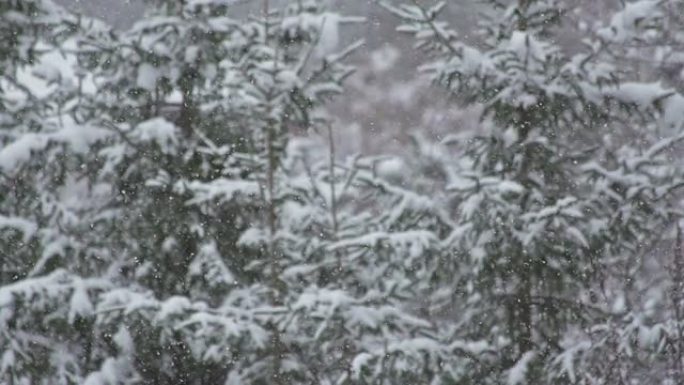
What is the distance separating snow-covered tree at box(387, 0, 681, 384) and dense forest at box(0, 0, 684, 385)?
0.06ft

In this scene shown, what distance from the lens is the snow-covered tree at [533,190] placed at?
6758 mm

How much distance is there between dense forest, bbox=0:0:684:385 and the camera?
22.1 ft

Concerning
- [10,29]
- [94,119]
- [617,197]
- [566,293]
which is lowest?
[566,293]

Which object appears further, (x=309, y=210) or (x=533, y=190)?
(x=533, y=190)

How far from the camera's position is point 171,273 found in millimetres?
7898

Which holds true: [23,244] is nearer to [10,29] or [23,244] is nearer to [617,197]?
[10,29]

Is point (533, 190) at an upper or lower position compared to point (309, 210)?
upper

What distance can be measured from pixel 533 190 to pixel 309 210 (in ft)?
5.69

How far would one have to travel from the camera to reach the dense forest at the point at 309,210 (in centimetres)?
673

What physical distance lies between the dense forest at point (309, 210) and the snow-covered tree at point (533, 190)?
0.02 m

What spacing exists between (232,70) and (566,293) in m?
3.38

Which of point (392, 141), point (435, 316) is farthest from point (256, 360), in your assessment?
point (392, 141)

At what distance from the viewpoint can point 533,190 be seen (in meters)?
7.01

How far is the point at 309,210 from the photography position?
686 centimetres
